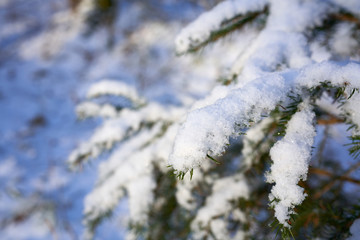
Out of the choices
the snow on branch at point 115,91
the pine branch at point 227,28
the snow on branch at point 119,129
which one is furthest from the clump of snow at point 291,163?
the snow on branch at point 115,91

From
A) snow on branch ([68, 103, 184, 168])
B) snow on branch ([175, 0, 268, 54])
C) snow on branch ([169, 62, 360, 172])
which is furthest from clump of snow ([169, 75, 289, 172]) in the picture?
snow on branch ([68, 103, 184, 168])

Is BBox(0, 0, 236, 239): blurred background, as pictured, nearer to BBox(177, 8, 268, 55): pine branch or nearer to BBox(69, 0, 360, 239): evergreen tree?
BBox(69, 0, 360, 239): evergreen tree

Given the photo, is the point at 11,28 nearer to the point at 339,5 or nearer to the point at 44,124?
the point at 44,124

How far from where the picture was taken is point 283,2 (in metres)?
0.82

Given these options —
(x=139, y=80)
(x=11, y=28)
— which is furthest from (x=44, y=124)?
(x=11, y=28)

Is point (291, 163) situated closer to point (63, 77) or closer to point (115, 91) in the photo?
point (115, 91)

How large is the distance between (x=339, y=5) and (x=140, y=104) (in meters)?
1.00

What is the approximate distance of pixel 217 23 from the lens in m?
0.77

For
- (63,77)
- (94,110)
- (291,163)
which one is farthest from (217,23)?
(63,77)

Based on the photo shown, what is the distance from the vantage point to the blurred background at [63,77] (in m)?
3.13

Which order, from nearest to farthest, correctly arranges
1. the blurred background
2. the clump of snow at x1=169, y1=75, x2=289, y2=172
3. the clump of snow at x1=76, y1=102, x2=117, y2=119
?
1. the clump of snow at x1=169, y1=75, x2=289, y2=172
2. the clump of snow at x1=76, y1=102, x2=117, y2=119
3. the blurred background

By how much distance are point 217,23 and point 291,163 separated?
0.57 metres

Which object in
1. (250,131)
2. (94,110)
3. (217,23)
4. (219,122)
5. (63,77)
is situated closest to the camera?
(219,122)

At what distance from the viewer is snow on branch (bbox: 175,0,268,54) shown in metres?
0.77
